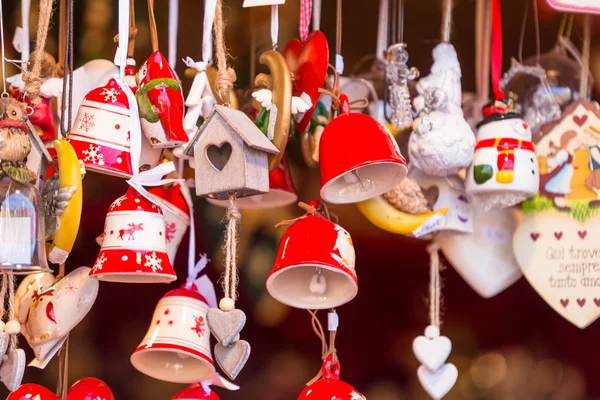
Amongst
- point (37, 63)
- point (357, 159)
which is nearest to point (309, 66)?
point (357, 159)

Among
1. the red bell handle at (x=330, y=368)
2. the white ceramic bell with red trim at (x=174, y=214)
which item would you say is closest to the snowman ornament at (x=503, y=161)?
→ the red bell handle at (x=330, y=368)

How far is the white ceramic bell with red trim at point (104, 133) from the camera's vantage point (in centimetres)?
143

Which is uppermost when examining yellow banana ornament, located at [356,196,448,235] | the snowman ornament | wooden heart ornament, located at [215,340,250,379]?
the snowman ornament

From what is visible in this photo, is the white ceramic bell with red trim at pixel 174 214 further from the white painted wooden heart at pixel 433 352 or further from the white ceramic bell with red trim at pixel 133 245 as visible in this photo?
the white painted wooden heart at pixel 433 352

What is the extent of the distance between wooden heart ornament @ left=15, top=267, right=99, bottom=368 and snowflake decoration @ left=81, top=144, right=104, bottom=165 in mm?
191

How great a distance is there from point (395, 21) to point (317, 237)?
2.24ft

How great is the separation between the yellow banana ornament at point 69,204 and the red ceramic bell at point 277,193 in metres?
0.32

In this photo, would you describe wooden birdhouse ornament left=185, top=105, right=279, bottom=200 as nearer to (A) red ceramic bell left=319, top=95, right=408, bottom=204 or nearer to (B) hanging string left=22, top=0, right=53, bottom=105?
(A) red ceramic bell left=319, top=95, right=408, bottom=204

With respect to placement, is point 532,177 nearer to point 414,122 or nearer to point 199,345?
point 414,122

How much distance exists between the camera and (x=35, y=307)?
1533mm

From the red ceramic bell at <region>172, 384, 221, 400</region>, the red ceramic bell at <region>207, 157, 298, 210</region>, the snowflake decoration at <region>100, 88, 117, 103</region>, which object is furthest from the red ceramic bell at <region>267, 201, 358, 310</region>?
the snowflake decoration at <region>100, 88, 117, 103</region>

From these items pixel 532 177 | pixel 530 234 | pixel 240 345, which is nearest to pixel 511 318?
pixel 530 234

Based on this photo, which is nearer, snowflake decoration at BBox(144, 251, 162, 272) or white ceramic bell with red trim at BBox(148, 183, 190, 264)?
snowflake decoration at BBox(144, 251, 162, 272)

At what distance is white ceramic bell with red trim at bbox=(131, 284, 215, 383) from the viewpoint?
1545 millimetres
